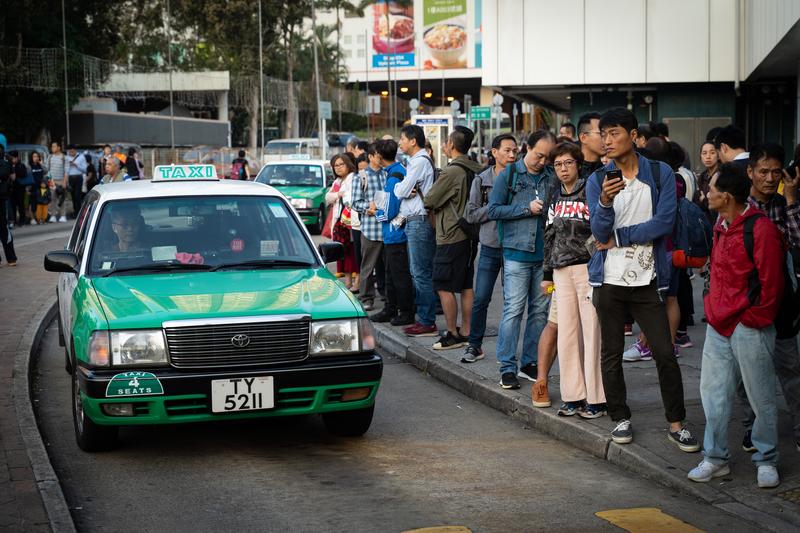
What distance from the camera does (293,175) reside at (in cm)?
2597

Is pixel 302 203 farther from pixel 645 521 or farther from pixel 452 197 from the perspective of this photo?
pixel 645 521

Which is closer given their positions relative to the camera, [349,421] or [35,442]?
[35,442]

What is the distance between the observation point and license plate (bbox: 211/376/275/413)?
20.9ft

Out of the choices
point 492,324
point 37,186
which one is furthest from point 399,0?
point 492,324

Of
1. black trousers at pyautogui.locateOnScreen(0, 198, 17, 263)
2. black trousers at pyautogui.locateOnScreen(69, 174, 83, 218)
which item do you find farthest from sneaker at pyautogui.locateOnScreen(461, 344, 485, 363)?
black trousers at pyautogui.locateOnScreen(69, 174, 83, 218)

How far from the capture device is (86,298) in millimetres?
6961

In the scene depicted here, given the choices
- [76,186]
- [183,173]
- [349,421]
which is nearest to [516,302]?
[349,421]

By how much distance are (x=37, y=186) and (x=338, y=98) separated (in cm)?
6043

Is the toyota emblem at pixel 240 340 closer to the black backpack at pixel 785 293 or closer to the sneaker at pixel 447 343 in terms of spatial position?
the black backpack at pixel 785 293

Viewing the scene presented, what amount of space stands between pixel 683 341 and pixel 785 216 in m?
3.86

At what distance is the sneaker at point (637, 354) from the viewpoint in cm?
956

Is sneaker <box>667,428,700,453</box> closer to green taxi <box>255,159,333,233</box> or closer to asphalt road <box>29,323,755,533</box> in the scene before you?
asphalt road <box>29,323,755,533</box>

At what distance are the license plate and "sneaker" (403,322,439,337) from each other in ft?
15.6

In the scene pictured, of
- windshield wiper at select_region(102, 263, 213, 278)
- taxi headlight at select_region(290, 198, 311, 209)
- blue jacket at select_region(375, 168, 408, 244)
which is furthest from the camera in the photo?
taxi headlight at select_region(290, 198, 311, 209)
